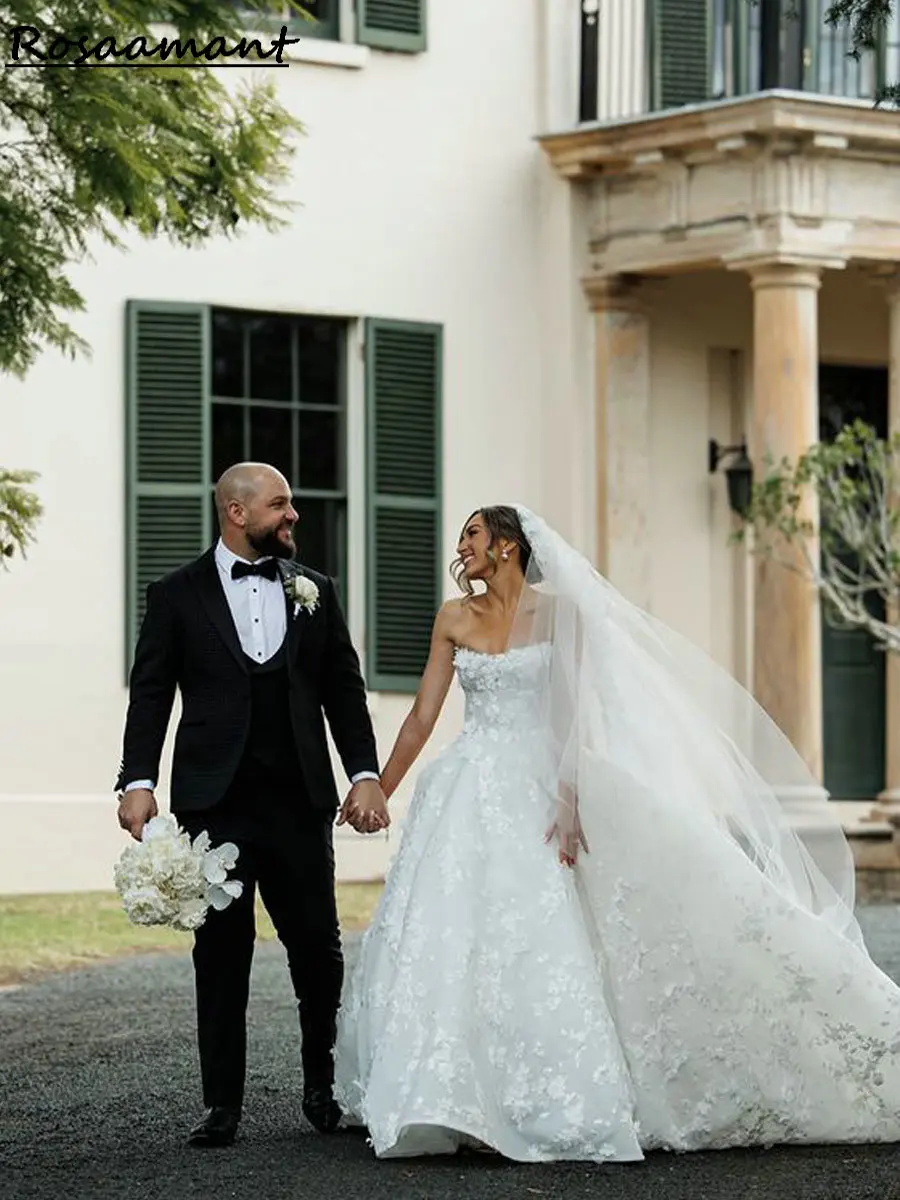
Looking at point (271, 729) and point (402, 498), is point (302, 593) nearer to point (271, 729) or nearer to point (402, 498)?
point (271, 729)

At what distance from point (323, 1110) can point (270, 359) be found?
950 cm

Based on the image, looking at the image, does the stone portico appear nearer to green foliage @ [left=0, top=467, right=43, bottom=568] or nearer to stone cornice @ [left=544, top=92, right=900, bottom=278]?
stone cornice @ [left=544, top=92, right=900, bottom=278]

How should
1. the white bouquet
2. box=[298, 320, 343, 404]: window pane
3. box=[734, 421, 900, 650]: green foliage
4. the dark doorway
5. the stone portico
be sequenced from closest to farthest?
the white bouquet
box=[734, 421, 900, 650]: green foliage
the stone portico
box=[298, 320, 343, 404]: window pane
the dark doorway

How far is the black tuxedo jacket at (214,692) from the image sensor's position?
26.0 feet

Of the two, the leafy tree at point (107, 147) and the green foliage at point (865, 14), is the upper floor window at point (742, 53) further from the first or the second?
the green foliage at point (865, 14)

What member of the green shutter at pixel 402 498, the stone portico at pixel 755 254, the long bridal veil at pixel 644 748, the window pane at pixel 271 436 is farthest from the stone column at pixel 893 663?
the long bridal veil at pixel 644 748

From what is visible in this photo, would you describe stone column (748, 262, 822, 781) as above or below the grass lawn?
above

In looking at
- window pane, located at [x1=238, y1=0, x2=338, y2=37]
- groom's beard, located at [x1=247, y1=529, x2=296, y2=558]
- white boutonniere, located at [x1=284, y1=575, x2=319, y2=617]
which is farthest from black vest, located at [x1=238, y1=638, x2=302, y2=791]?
window pane, located at [x1=238, y1=0, x2=338, y2=37]

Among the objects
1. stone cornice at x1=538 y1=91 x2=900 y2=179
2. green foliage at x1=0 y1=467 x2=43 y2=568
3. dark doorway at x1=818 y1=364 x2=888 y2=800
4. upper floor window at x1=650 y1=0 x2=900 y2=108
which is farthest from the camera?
dark doorway at x1=818 y1=364 x2=888 y2=800

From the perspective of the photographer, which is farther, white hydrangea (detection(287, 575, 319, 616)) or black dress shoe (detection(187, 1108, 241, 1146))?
white hydrangea (detection(287, 575, 319, 616))

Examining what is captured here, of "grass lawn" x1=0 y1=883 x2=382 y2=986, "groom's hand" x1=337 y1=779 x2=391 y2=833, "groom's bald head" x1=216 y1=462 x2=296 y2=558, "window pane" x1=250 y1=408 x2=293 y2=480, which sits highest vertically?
"window pane" x1=250 y1=408 x2=293 y2=480

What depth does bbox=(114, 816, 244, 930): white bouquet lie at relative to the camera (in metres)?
7.58

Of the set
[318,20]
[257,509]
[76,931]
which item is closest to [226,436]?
[318,20]

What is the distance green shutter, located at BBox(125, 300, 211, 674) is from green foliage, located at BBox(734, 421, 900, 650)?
3.09 meters
